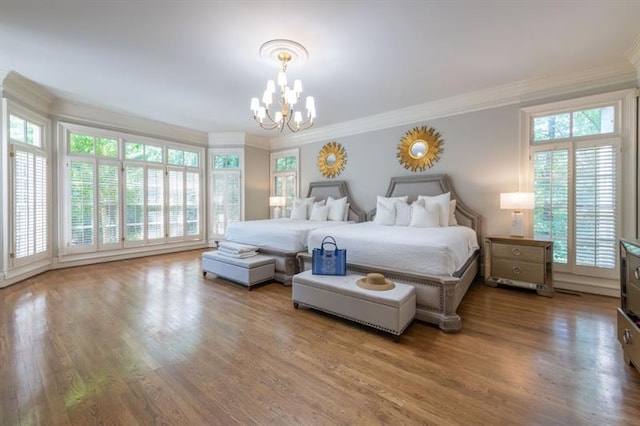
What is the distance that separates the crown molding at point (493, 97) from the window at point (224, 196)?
252 centimetres

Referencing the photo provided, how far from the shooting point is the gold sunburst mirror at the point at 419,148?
4.58 m

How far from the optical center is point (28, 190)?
3.92 metres

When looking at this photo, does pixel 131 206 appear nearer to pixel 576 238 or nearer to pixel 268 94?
pixel 268 94

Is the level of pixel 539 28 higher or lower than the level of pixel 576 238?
higher

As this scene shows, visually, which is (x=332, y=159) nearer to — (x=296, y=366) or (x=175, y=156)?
(x=175, y=156)

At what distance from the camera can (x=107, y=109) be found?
16.1ft

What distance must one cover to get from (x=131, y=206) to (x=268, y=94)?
13.9 feet

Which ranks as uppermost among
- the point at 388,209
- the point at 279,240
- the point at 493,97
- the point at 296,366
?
the point at 493,97

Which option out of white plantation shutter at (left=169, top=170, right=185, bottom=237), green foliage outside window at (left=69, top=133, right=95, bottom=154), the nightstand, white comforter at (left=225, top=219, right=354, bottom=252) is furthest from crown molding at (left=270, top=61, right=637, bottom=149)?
green foliage outside window at (left=69, top=133, right=95, bottom=154)

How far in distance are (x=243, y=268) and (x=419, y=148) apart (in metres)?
3.62

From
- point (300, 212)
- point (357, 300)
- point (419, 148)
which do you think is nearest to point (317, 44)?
point (357, 300)

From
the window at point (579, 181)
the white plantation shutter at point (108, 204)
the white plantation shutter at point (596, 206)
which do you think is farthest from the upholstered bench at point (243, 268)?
the white plantation shutter at point (596, 206)

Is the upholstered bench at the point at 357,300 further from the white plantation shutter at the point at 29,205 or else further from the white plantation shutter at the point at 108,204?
the white plantation shutter at the point at 108,204

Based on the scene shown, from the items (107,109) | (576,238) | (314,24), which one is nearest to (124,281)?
(107,109)
